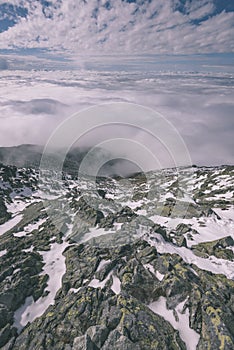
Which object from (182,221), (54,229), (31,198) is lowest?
(31,198)

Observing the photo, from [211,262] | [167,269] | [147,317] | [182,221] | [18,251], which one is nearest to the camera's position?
[147,317]

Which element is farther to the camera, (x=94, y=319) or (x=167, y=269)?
(x=167, y=269)

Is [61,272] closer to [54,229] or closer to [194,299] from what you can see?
[54,229]

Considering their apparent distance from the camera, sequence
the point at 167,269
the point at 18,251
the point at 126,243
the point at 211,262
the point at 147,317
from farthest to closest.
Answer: the point at 18,251, the point at 126,243, the point at 211,262, the point at 167,269, the point at 147,317

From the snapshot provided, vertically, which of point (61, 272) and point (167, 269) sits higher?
point (167, 269)

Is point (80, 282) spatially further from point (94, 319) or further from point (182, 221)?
point (182, 221)

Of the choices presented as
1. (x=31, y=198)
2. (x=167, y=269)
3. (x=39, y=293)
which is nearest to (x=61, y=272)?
(x=39, y=293)
